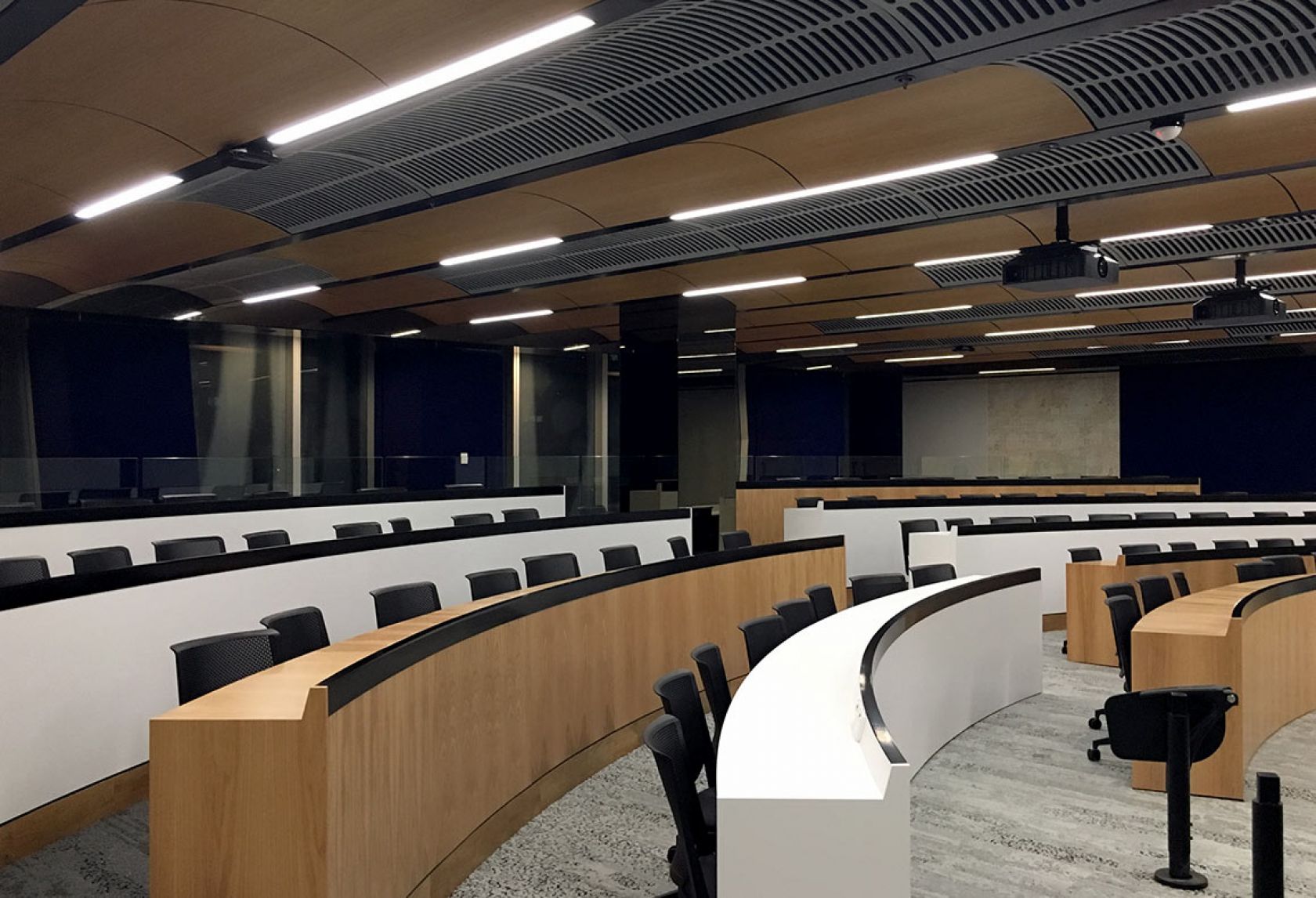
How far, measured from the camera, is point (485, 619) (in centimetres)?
452

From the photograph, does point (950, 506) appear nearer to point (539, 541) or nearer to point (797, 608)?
point (539, 541)

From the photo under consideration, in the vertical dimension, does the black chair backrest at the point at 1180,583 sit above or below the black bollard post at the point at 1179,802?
above

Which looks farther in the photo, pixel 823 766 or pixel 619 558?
pixel 619 558

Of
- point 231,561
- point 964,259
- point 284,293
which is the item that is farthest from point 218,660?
point 284,293

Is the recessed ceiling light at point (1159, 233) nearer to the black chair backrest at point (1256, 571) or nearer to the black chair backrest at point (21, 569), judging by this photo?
the black chair backrest at point (1256, 571)

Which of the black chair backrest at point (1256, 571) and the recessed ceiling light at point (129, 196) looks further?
the black chair backrest at point (1256, 571)

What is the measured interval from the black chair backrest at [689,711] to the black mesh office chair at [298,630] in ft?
5.48

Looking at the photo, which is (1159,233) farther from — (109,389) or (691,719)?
(109,389)

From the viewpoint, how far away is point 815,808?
2.48 meters

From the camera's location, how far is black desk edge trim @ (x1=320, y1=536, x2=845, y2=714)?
3207 mm

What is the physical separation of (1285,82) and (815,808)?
459cm

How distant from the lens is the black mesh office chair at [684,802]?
293cm

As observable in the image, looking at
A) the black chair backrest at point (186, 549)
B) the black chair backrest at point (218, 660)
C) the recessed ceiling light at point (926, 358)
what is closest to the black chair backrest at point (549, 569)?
the black chair backrest at point (186, 549)

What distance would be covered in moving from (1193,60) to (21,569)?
6642 mm
